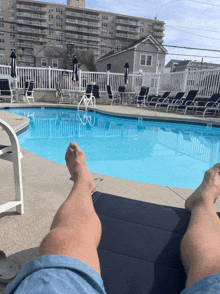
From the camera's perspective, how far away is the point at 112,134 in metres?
5.93

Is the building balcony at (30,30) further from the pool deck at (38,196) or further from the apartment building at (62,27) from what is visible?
the pool deck at (38,196)

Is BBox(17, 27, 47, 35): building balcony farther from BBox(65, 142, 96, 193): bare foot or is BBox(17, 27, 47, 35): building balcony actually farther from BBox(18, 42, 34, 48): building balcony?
BBox(65, 142, 96, 193): bare foot

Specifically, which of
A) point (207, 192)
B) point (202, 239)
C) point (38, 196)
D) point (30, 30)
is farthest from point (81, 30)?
point (202, 239)

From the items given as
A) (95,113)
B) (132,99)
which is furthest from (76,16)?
(95,113)

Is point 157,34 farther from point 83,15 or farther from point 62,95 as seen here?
point 62,95

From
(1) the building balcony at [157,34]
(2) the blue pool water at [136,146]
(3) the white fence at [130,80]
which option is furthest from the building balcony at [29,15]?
(2) the blue pool water at [136,146]

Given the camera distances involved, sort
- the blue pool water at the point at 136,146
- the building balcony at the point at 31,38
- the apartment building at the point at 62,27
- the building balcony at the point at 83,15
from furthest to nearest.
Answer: the building balcony at the point at 83,15, the apartment building at the point at 62,27, the building balcony at the point at 31,38, the blue pool water at the point at 136,146

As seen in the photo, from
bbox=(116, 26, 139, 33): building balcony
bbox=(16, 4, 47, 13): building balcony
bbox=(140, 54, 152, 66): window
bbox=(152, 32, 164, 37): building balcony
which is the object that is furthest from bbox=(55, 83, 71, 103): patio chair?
bbox=(152, 32, 164, 37): building balcony

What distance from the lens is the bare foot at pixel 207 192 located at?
3.47ft

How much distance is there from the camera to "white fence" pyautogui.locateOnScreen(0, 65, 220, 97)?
9.88 metres

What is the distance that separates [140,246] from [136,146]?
4073 mm

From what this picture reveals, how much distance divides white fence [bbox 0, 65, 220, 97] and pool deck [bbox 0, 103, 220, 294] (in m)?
8.99

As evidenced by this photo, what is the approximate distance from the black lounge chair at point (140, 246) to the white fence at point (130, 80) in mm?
9694

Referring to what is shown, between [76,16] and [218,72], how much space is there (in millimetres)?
48280
